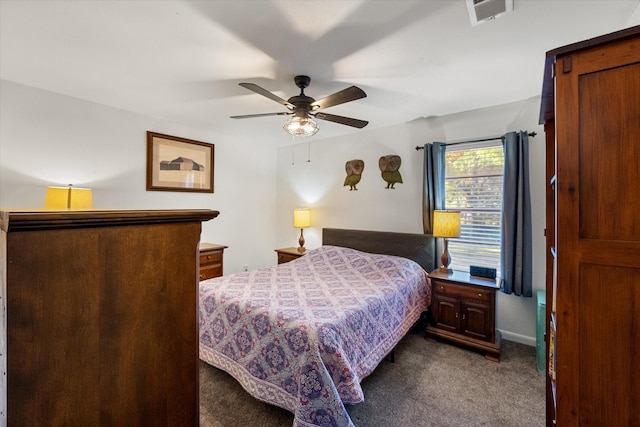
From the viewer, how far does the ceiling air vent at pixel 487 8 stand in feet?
4.80

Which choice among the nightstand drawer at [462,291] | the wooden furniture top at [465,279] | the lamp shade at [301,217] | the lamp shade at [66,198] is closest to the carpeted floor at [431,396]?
the nightstand drawer at [462,291]

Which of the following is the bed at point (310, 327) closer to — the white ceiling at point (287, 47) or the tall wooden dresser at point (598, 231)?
the tall wooden dresser at point (598, 231)

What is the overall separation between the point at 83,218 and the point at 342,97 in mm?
1902

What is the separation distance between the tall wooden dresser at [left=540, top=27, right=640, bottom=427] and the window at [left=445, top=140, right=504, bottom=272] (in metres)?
2.28

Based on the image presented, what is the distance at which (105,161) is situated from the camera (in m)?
3.06

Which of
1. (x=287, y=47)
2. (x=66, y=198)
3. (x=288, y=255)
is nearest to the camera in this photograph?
(x=287, y=47)

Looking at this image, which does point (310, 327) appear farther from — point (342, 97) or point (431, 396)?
point (342, 97)

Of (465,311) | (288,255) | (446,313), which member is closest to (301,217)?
(288,255)

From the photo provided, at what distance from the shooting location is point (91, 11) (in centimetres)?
159

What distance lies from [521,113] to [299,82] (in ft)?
7.48

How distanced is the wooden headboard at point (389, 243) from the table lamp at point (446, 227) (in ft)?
0.59

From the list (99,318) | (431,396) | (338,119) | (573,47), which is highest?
(338,119)

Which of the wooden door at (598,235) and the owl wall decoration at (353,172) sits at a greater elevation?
the owl wall decoration at (353,172)

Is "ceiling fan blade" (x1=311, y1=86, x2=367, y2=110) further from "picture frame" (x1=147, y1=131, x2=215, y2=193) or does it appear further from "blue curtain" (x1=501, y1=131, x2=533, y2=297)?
"picture frame" (x1=147, y1=131, x2=215, y2=193)
